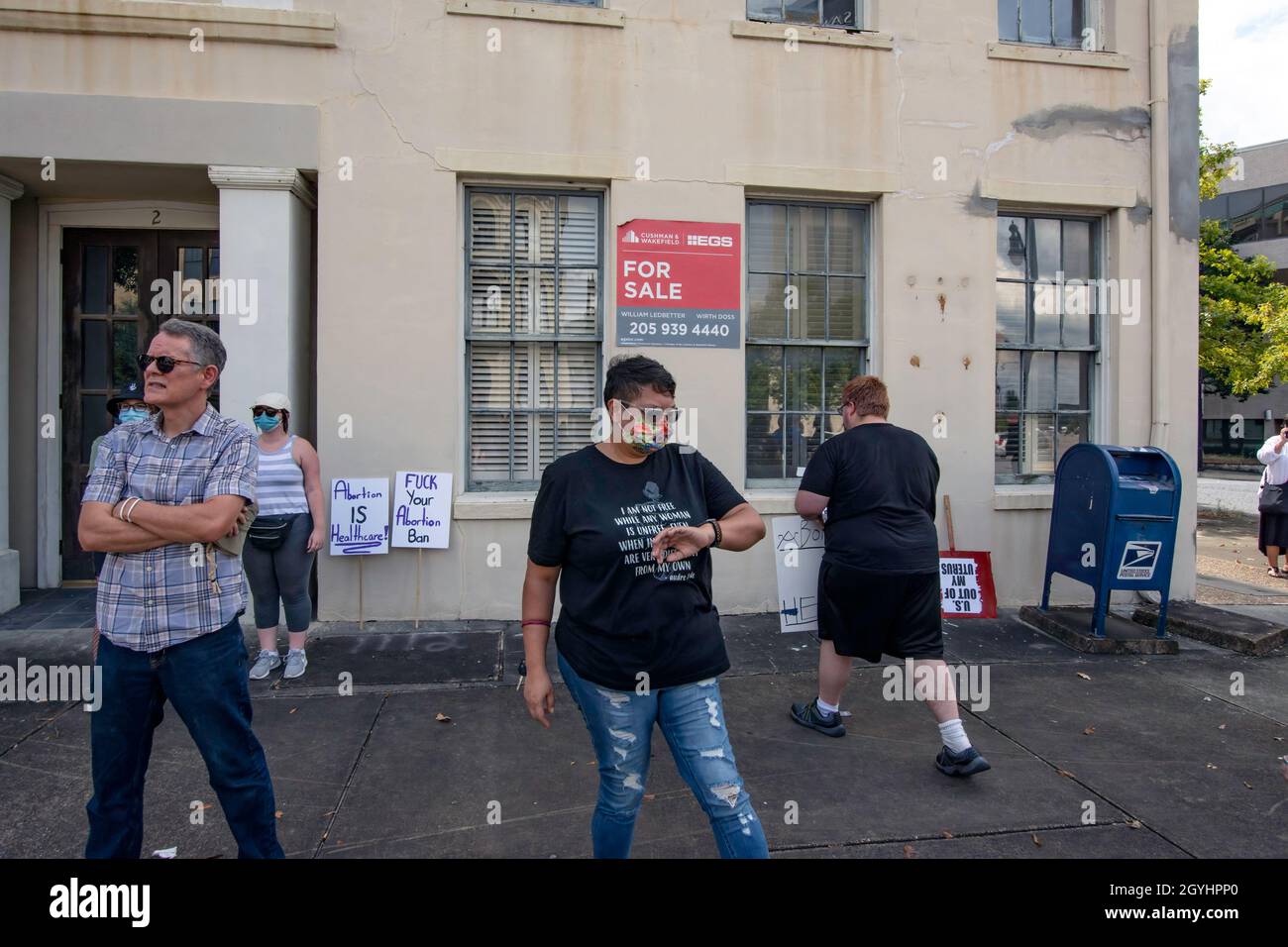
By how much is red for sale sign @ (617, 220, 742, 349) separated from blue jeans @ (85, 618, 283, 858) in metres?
4.46

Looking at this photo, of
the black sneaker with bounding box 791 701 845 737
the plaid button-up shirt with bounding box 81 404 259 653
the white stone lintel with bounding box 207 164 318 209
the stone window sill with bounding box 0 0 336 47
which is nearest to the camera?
the plaid button-up shirt with bounding box 81 404 259 653

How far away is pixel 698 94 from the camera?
6.73 m

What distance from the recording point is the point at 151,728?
2.78 meters

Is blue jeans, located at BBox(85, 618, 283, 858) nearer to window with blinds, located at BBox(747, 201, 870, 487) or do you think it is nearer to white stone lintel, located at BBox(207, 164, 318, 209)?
white stone lintel, located at BBox(207, 164, 318, 209)

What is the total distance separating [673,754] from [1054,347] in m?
6.48

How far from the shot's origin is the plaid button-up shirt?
266cm

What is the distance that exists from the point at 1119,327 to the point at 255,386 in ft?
24.7

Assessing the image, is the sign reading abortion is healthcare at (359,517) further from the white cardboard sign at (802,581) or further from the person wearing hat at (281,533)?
the white cardboard sign at (802,581)

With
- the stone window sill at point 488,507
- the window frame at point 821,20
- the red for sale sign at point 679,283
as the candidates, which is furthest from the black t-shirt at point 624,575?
the window frame at point 821,20

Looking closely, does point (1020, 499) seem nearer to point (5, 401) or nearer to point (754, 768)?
point (754, 768)

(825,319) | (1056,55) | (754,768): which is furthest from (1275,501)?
(754,768)

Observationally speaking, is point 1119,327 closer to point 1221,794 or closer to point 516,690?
point 1221,794

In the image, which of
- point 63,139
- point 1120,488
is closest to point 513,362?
point 63,139

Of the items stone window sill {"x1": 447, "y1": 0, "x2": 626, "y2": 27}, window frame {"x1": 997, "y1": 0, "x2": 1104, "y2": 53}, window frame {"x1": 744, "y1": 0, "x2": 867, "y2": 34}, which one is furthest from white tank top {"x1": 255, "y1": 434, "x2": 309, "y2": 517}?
window frame {"x1": 997, "y1": 0, "x2": 1104, "y2": 53}
